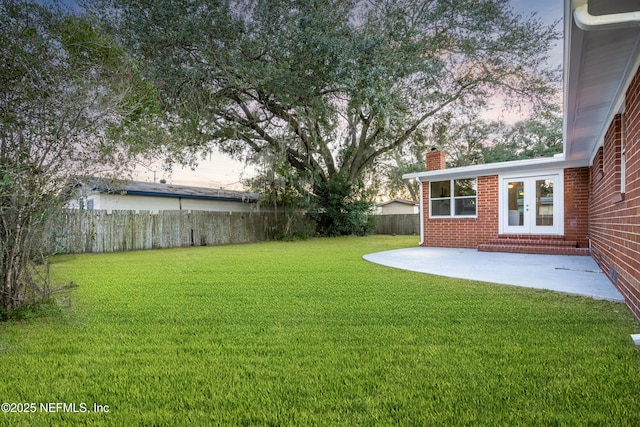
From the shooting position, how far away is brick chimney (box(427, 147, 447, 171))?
11.7 m

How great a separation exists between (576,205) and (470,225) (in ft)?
8.80

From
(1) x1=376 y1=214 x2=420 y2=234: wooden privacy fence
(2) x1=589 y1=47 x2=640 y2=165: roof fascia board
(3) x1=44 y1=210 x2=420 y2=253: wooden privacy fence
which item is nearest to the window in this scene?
(2) x1=589 y1=47 x2=640 y2=165: roof fascia board

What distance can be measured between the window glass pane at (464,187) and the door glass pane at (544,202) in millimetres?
1723

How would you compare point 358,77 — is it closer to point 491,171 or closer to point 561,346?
point 491,171

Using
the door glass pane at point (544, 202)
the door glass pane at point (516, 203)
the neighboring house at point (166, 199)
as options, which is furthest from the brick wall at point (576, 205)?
the neighboring house at point (166, 199)

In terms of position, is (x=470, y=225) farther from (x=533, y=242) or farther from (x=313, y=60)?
(x=313, y=60)

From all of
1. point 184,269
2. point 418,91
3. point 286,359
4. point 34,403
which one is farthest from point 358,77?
point 34,403

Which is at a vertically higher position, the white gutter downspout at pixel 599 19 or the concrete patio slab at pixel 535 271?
the white gutter downspout at pixel 599 19

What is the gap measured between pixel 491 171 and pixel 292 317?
343 inches

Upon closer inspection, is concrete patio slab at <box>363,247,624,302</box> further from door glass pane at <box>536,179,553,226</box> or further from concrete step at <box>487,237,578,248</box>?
door glass pane at <box>536,179,553,226</box>

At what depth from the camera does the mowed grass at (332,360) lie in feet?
5.89

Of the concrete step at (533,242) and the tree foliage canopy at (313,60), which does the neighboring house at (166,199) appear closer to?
the tree foliage canopy at (313,60)

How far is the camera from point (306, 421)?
1705 millimetres

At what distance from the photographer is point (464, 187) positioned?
36.1 ft
